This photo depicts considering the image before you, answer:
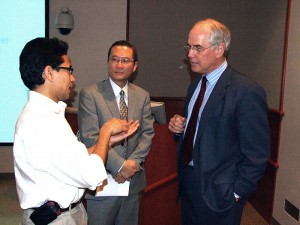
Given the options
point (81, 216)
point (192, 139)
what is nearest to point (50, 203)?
point (81, 216)

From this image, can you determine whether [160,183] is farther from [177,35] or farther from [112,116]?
[177,35]

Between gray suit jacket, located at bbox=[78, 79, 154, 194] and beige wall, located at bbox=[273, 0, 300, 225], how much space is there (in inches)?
54.2

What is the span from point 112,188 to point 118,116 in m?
0.45

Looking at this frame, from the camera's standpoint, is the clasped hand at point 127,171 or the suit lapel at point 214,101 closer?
the suit lapel at point 214,101

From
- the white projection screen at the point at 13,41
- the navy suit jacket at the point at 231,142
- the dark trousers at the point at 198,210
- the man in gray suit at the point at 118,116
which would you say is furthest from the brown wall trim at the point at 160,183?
the white projection screen at the point at 13,41

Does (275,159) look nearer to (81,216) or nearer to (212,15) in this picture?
(212,15)

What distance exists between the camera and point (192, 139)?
183 cm

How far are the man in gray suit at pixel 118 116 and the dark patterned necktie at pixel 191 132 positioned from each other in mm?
376

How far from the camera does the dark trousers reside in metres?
1.75

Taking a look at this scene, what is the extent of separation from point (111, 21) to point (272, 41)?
1.93 metres

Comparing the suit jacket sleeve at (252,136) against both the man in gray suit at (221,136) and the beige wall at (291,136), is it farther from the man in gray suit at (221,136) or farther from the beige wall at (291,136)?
the beige wall at (291,136)

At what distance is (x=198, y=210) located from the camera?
1.83 metres

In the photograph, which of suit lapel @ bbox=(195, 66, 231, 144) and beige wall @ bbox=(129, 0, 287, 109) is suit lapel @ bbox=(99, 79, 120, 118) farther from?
beige wall @ bbox=(129, 0, 287, 109)

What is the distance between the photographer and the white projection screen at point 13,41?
151 inches
